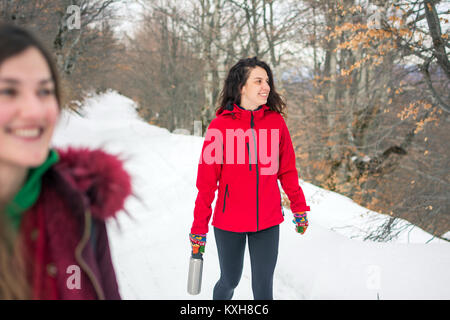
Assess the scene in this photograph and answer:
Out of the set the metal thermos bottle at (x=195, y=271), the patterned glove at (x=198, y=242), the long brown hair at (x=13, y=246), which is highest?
Answer: the long brown hair at (x=13, y=246)

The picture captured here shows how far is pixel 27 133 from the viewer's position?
906 millimetres

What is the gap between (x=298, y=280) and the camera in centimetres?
328

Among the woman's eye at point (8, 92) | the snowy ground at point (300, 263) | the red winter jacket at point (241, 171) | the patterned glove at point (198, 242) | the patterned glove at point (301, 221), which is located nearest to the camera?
the woman's eye at point (8, 92)

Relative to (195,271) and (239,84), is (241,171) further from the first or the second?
(195,271)

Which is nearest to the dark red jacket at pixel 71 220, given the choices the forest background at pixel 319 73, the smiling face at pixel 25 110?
the smiling face at pixel 25 110

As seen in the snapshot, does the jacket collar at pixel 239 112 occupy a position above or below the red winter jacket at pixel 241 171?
above

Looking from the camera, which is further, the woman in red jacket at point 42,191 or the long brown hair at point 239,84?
the long brown hair at point 239,84

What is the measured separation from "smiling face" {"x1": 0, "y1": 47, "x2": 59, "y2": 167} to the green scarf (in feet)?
0.15

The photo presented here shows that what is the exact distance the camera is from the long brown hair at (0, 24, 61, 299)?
89cm

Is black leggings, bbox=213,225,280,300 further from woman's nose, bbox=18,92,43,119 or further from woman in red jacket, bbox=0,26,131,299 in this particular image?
woman's nose, bbox=18,92,43,119

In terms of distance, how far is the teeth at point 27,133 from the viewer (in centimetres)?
89

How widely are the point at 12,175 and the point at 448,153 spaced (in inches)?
398

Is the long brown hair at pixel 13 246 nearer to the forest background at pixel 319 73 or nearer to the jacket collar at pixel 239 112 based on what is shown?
the jacket collar at pixel 239 112

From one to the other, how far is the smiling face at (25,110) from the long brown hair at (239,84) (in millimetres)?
→ 1545
